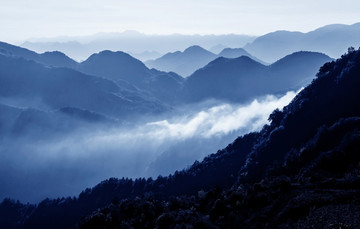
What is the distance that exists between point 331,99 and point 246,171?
2094 inches

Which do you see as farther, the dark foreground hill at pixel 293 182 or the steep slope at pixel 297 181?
the dark foreground hill at pixel 293 182

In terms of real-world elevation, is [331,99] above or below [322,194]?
above

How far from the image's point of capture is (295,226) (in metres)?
51.1

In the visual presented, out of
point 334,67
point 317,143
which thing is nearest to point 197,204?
point 317,143

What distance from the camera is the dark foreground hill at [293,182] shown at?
5616 centimetres

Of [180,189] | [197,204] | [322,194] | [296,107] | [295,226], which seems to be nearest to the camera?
[295,226]

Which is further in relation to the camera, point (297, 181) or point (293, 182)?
point (293, 182)

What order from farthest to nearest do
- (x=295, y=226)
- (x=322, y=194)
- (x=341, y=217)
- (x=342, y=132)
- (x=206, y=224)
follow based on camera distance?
(x=342, y=132) < (x=206, y=224) < (x=322, y=194) < (x=295, y=226) < (x=341, y=217)

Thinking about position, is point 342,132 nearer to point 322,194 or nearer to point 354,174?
point 354,174

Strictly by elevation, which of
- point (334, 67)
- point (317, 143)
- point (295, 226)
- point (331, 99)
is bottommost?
point (295, 226)

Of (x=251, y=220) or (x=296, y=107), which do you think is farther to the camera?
(x=296, y=107)

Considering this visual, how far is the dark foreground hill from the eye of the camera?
56.2 meters

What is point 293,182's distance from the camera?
7806 cm

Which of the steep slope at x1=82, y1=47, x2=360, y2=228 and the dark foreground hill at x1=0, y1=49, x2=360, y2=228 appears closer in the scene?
the steep slope at x1=82, y1=47, x2=360, y2=228
